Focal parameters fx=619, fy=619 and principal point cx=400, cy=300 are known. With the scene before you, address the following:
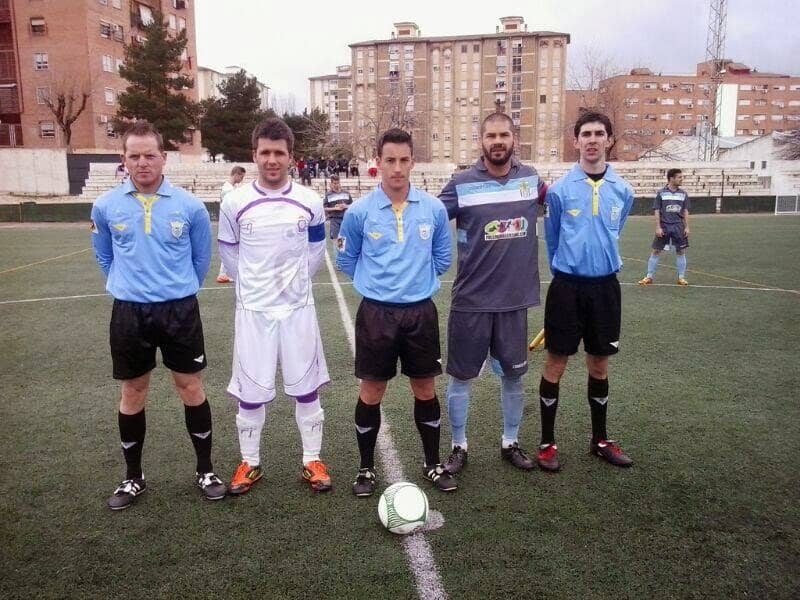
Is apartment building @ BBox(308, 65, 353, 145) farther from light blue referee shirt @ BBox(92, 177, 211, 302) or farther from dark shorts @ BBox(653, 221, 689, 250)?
light blue referee shirt @ BBox(92, 177, 211, 302)

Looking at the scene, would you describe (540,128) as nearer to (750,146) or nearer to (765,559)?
(750,146)

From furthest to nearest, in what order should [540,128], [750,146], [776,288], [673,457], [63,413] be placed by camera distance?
[540,128] → [750,146] → [776,288] → [63,413] → [673,457]

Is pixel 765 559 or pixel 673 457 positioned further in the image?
pixel 673 457

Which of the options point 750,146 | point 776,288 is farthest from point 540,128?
point 776,288

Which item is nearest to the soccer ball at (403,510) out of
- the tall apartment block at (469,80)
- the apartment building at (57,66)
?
the apartment building at (57,66)

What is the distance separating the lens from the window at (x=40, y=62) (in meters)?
47.7

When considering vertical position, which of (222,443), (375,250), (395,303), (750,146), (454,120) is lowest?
(222,443)

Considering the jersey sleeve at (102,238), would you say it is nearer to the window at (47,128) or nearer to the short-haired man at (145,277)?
the short-haired man at (145,277)

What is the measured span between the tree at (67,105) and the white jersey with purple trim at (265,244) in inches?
1859

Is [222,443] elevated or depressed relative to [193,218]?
depressed

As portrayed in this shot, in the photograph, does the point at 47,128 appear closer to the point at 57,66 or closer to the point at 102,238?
the point at 57,66

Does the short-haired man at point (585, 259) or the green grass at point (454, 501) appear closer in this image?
the green grass at point (454, 501)

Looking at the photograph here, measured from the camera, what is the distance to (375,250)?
3760 mm

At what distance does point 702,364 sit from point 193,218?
17.7 feet
